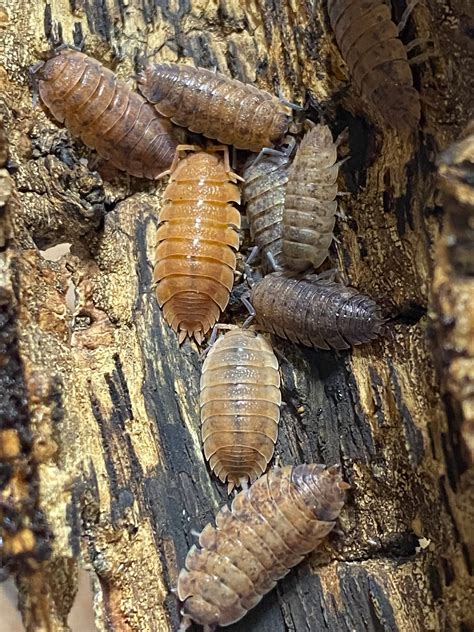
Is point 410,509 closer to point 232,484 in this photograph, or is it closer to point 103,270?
point 232,484

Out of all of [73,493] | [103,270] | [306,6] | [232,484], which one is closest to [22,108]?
[103,270]

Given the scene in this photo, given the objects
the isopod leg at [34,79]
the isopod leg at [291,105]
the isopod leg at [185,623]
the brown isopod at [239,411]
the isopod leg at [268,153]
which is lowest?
the isopod leg at [185,623]

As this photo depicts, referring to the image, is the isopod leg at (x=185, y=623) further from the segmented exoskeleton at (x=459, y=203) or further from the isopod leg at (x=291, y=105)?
the isopod leg at (x=291, y=105)

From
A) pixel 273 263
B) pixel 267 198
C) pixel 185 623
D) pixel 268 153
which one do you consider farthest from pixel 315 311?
pixel 185 623

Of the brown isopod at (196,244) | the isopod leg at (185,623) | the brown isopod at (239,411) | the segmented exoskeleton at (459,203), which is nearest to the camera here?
the segmented exoskeleton at (459,203)

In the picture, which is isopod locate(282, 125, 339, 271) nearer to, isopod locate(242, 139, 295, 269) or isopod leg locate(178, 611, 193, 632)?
isopod locate(242, 139, 295, 269)

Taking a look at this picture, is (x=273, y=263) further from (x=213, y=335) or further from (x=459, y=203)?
(x=459, y=203)

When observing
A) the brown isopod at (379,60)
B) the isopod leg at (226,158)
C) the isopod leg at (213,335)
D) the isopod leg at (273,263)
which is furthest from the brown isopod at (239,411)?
the brown isopod at (379,60)
